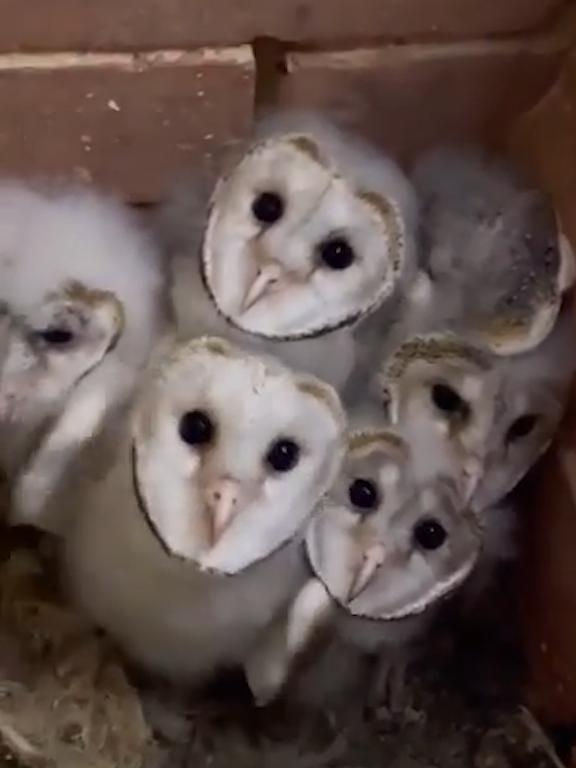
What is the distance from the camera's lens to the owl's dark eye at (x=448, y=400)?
3.45ft

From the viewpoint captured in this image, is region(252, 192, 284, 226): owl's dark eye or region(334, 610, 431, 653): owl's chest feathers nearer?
region(252, 192, 284, 226): owl's dark eye

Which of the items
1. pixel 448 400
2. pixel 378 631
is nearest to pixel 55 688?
pixel 378 631

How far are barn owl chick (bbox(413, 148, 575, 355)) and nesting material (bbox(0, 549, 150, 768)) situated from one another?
0.34 m

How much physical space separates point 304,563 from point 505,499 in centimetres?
18

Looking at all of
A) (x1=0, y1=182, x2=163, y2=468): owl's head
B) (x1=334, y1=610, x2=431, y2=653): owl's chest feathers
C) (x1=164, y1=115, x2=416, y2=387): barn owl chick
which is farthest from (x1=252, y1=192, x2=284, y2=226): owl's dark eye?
(x1=334, y1=610, x2=431, y2=653): owl's chest feathers

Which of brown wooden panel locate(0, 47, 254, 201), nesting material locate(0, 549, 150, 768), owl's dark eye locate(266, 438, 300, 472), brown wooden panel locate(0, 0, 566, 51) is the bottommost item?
nesting material locate(0, 549, 150, 768)

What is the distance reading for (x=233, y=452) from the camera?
970mm

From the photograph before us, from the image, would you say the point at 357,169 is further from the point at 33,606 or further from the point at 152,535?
the point at 33,606

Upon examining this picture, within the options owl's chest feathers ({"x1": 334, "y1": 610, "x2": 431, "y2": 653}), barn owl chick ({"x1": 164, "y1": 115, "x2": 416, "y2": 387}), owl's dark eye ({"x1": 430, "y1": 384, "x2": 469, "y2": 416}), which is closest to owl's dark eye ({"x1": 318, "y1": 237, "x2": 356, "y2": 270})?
barn owl chick ({"x1": 164, "y1": 115, "x2": 416, "y2": 387})

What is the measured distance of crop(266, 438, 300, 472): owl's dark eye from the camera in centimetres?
98

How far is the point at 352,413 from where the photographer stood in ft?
3.52

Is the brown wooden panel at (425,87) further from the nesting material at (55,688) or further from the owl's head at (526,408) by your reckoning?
the nesting material at (55,688)

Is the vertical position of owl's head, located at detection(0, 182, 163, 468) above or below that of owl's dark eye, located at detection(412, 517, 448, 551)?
above

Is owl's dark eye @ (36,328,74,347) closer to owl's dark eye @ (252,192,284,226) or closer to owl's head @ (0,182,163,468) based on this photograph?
owl's head @ (0,182,163,468)
